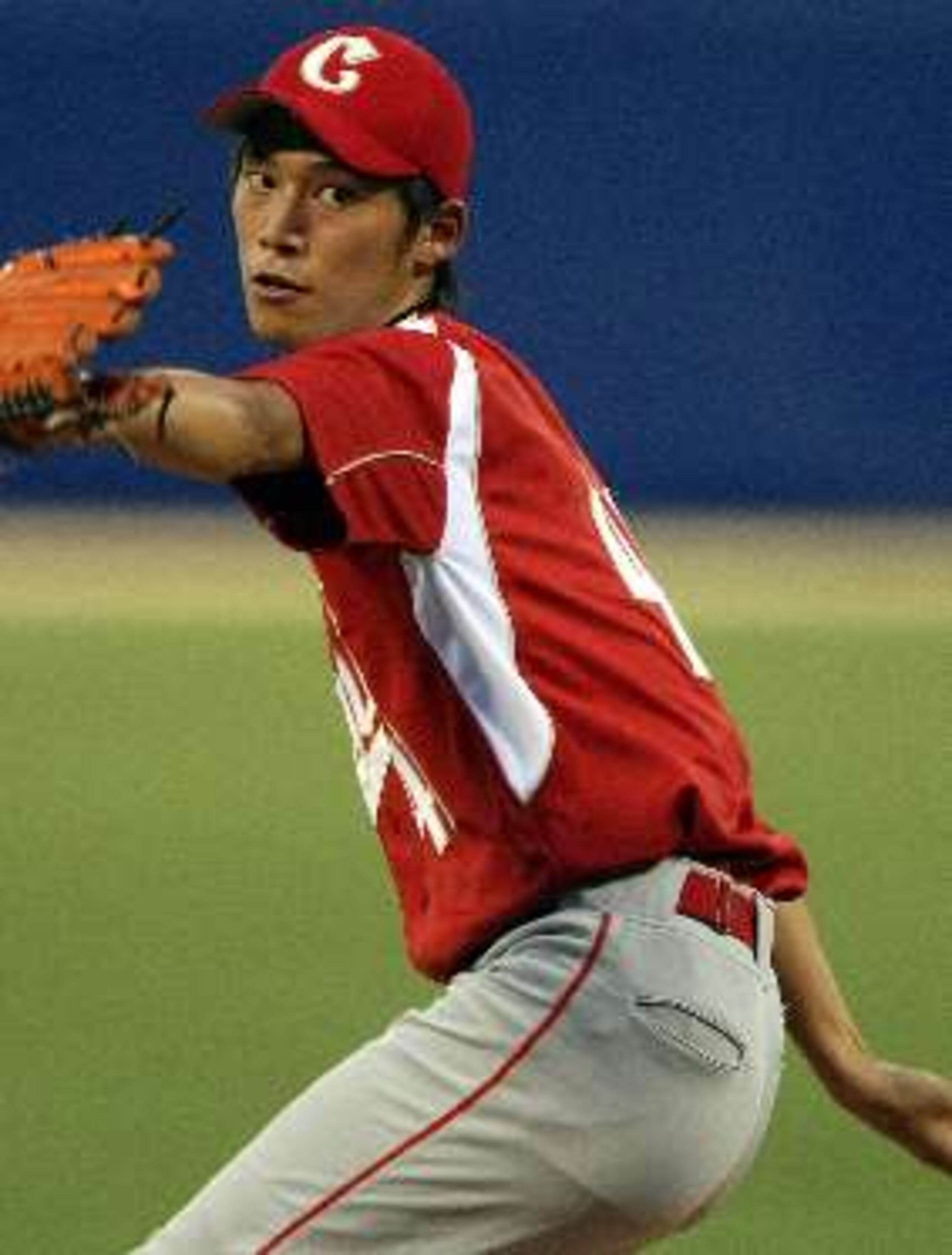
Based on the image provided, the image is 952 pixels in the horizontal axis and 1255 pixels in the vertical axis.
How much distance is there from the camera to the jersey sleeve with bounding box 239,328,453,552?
3672 mm

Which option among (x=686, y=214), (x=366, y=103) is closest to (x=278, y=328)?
(x=366, y=103)

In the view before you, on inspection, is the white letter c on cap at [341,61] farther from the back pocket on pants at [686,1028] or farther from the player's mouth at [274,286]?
the back pocket on pants at [686,1028]

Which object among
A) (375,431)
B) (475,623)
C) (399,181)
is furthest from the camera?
(399,181)

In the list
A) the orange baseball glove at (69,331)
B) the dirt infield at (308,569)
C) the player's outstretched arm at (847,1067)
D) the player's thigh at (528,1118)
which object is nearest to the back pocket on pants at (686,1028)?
the player's thigh at (528,1118)

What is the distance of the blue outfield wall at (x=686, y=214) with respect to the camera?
11250mm

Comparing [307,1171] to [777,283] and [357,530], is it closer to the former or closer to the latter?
[357,530]

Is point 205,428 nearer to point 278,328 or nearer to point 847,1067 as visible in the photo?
point 278,328

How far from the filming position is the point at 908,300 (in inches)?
445

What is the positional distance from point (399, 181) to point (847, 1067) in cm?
119

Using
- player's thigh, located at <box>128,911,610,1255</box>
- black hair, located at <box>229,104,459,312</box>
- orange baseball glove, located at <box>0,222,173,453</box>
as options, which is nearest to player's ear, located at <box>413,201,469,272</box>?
black hair, located at <box>229,104,459,312</box>

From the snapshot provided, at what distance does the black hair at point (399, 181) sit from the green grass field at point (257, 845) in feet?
6.75

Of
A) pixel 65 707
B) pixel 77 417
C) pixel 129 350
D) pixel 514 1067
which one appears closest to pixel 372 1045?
pixel 514 1067

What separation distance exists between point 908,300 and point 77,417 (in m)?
7.95

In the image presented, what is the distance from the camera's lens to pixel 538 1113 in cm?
375
